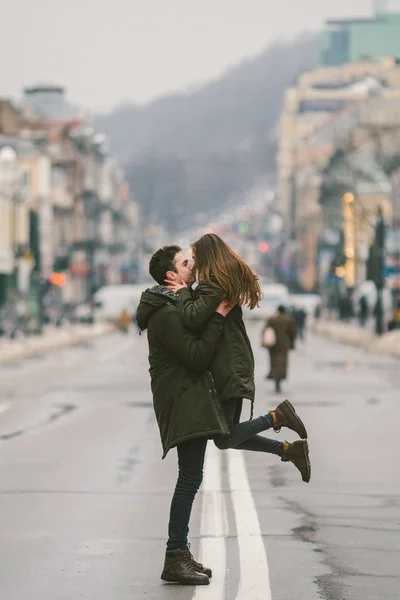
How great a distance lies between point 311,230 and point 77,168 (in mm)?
29480

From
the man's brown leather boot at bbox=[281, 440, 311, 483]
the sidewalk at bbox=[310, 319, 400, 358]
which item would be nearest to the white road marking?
the sidewalk at bbox=[310, 319, 400, 358]

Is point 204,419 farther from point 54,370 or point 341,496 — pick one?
point 54,370

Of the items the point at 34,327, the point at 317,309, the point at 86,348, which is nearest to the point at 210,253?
the point at 86,348

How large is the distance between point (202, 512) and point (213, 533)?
1221mm

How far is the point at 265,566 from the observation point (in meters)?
9.42

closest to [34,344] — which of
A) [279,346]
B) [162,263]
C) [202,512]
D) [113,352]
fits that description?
[113,352]

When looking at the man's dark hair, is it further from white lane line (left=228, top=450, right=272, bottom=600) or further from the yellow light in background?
the yellow light in background

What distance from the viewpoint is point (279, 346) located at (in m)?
30.3

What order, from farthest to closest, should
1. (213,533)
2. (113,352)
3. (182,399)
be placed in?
(113,352) < (213,533) < (182,399)

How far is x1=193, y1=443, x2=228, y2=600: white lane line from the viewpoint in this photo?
8781mm

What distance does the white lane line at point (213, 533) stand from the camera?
28.8 ft

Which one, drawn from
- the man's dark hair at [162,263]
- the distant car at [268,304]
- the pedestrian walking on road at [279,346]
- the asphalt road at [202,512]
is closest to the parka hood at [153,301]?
the man's dark hair at [162,263]

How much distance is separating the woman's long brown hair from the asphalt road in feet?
4.89

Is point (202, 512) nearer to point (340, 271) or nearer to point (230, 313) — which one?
point (230, 313)
